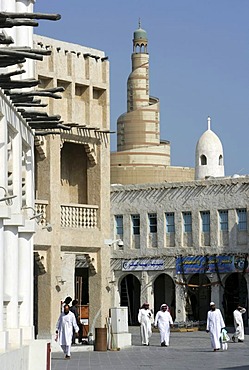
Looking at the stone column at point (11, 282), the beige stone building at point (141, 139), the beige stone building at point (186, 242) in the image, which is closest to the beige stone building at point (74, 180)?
the stone column at point (11, 282)

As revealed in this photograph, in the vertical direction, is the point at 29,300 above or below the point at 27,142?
below

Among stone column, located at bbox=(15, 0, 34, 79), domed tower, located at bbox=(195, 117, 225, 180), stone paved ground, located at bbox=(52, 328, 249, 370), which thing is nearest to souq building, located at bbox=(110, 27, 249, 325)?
domed tower, located at bbox=(195, 117, 225, 180)

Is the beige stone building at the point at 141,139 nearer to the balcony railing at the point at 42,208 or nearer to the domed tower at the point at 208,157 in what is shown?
the domed tower at the point at 208,157

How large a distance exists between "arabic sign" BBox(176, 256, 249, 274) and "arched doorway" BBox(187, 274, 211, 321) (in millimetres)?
1470

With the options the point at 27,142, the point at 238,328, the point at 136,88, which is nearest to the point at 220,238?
the point at 238,328

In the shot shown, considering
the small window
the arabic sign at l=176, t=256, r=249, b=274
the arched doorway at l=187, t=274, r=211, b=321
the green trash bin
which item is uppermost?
the small window

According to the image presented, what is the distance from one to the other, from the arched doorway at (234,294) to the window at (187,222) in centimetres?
298

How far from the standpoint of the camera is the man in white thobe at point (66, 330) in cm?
3005

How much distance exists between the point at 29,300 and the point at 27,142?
2.94 m

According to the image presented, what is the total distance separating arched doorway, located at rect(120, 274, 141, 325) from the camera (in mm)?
57991

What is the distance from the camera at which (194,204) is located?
54281 millimetres

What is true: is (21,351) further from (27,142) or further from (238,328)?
(238,328)

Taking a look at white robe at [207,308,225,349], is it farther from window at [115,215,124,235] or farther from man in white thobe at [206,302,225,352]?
window at [115,215,124,235]

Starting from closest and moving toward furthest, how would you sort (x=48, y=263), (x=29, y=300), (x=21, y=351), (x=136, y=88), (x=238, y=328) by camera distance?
(x=21, y=351) → (x=29, y=300) → (x=48, y=263) → (x=238, y=328) → (x=136, y=88)
